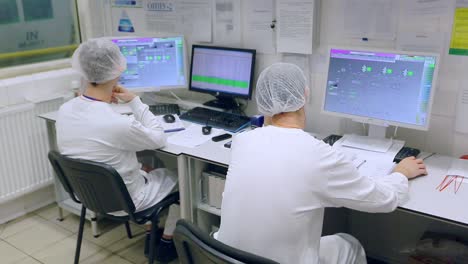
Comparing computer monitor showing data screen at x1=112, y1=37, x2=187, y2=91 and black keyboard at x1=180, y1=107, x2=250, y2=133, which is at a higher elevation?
computer monitor showing data screen at x1=112, y1=37, x2=187, y2=91

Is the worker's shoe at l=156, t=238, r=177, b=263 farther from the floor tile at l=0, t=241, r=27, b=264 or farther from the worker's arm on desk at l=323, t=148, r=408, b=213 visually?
the worker's arm on desk at l=323, t=148, r=408, b=213

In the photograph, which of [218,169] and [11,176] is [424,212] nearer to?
[218,169]

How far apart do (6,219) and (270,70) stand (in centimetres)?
247

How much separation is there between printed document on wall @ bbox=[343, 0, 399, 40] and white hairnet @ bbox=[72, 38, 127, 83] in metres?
1.20

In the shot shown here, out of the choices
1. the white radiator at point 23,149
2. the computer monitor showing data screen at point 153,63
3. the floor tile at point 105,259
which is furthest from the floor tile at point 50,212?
the computer monitor showing data screen at point 153,63

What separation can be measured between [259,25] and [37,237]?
78.1 inches

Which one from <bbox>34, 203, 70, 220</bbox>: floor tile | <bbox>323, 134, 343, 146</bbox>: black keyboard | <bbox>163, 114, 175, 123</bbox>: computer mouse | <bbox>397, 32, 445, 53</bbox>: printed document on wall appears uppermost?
<bbox>397, 32, 445, 53</bbox>: printed document on wall

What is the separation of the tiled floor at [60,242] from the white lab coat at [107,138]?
702mm

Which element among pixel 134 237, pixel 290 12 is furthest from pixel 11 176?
pixel 290 12

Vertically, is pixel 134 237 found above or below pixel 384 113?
below

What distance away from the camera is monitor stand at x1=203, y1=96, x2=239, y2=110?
2.91 meters

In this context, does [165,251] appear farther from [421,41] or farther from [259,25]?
[421,41]

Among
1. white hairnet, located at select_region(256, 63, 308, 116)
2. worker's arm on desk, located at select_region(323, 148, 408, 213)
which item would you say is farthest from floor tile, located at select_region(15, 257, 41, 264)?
worker's arm on desk, located at select_region(323, 148, 408, 213)

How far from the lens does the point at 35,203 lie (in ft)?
11.1
